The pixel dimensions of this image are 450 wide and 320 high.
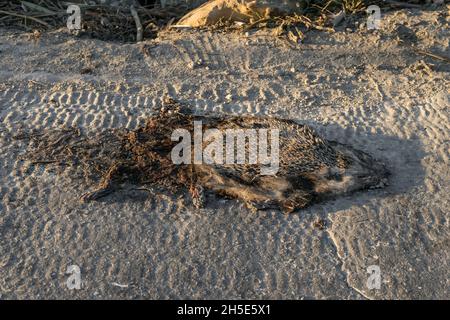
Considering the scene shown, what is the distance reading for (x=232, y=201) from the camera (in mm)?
4078

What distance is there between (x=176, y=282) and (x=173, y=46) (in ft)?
9.27

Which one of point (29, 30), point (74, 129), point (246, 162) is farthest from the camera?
point (29, 30)

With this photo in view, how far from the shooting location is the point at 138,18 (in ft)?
20.6

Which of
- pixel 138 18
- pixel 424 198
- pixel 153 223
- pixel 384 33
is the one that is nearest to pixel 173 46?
pixel 138 18

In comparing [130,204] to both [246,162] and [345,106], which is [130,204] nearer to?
[246,162]

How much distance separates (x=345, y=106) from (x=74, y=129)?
213cm

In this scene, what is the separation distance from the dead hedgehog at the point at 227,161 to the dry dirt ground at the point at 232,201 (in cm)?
11

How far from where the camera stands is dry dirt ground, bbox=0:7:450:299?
356 centimetres

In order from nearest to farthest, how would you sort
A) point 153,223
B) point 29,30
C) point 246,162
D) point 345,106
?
point 153,223 < point 246,162 < point 345,106 < point 29,30

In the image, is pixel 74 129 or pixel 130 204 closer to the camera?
pixel 130 204

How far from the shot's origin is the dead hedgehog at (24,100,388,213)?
161 inches

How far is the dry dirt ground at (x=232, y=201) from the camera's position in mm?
3559

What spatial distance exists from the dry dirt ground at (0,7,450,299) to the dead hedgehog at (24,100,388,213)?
11 cm

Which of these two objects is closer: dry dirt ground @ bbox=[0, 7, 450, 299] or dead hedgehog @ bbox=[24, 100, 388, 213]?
dry dirt ground @ bbox=[0, 7, 450, 299]
